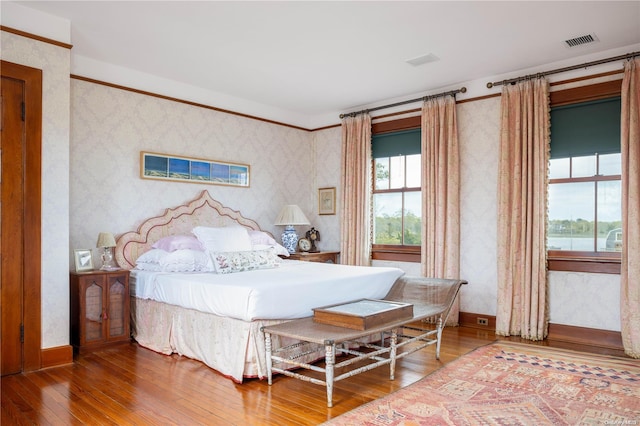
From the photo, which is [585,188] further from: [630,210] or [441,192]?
[441,192]

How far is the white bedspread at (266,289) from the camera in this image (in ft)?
10.3

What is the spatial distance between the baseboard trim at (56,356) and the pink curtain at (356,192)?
3.49 m

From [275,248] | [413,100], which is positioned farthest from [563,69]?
[275,248]

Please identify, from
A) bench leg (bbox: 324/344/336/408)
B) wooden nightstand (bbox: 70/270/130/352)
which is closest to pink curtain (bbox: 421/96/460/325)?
bench leg (bbox: 324/344/336/408)

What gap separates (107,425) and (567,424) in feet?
8.43

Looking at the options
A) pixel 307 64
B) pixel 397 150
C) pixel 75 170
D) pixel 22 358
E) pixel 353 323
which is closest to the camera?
pixel 353 323

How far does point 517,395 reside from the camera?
2861 mm

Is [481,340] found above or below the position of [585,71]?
below

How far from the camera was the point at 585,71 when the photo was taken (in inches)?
170

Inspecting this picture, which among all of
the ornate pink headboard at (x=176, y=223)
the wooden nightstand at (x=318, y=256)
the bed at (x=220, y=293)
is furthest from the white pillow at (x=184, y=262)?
the wooden nightstand at (x=318, y=256)

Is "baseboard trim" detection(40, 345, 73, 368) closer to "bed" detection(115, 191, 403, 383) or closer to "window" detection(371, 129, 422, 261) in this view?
"bed" detection(115, 191, 403, 383)

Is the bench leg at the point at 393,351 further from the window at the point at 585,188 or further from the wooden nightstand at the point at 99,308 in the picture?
the wooden nightstand at the point at 99,308

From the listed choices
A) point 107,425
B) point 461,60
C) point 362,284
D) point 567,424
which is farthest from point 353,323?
point 461,60

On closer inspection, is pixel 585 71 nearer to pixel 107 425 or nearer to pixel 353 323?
pixel 353 323
